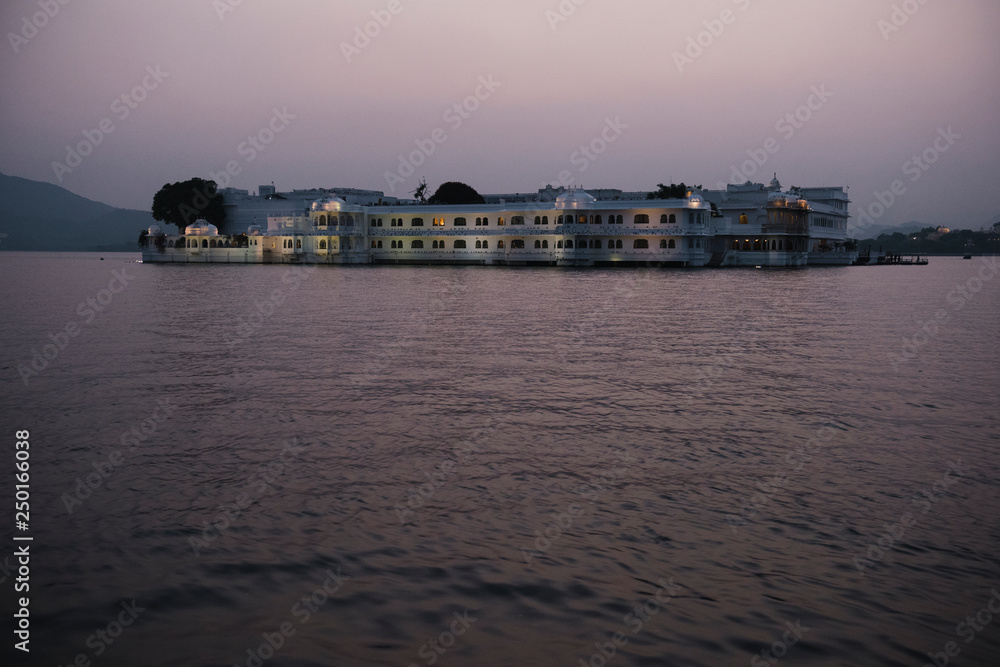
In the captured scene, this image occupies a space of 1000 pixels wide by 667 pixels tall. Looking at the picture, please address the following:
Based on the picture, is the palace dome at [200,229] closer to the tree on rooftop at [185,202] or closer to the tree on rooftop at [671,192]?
the tree on rooftop at [185,202]

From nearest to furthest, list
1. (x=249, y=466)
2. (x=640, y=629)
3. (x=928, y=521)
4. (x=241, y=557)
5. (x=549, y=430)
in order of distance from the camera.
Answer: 1. (x=640, y=629)
2. (x=241, y=557)
3. (x=928, y=521)
4. (x=249, y=466)
5. (x=549, y=430)

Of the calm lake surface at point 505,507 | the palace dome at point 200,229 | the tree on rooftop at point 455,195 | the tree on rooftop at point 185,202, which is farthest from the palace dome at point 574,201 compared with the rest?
the calm lake surface at point 505,507

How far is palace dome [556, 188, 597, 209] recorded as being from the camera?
8319 cm

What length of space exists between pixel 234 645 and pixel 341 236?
91.0 meters

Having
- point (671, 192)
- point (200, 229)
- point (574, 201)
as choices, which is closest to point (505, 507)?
point (574, 201)

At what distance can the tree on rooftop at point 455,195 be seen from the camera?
124 metres

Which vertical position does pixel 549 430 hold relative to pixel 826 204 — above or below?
below

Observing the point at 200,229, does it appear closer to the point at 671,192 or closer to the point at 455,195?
the point at 455,195

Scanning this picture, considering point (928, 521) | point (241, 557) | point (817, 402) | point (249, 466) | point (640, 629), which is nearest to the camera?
A: point (640, 629)

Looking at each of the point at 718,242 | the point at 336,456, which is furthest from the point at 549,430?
the point at 718,242

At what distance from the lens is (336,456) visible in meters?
10.0

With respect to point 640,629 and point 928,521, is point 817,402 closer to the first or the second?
point 928,521

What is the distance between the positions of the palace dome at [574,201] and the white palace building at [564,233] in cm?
11

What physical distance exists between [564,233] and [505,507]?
76.6m
